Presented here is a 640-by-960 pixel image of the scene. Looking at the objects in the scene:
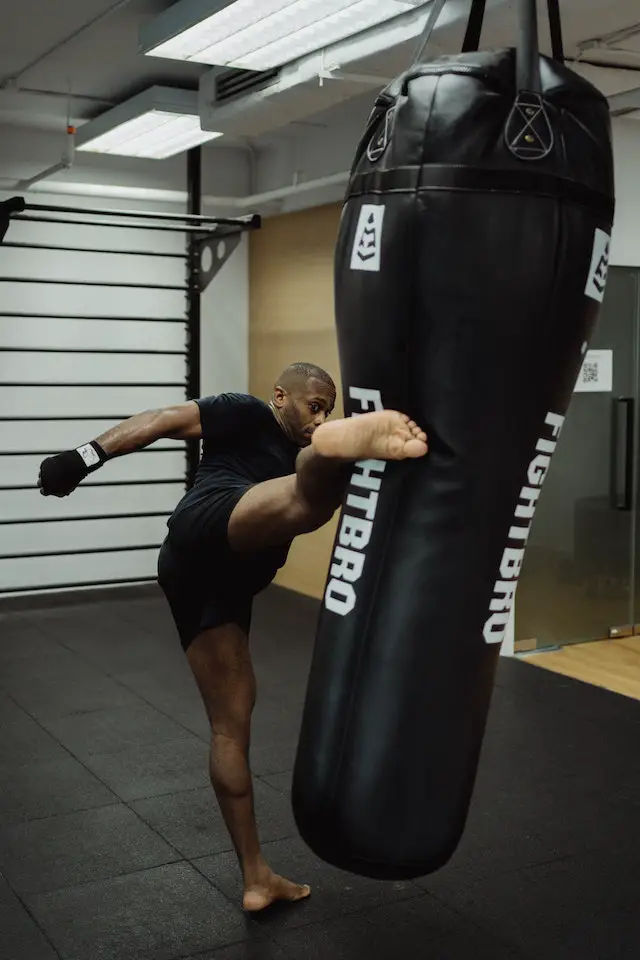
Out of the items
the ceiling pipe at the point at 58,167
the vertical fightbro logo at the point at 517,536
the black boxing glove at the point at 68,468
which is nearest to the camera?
the vertical fightbro logo at the point at 517,536

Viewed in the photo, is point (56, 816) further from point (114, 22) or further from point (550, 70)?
point (114, 22)

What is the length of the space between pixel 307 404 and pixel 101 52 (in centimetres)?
330

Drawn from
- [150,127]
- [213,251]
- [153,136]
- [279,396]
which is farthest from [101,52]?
[279,396]

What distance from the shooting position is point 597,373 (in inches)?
217

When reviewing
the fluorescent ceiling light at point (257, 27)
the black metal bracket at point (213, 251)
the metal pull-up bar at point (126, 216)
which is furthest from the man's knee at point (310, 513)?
the black metal bracket at point (213, 251)

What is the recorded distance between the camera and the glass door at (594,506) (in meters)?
5.43

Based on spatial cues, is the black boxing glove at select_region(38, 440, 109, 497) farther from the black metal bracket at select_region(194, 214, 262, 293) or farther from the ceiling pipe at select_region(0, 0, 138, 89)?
the black metal bracket at select_region(194, 214, 262, 293)

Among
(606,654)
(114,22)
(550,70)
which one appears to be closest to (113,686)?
(606,654)

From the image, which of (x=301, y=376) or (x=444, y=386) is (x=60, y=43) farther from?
(x=444, y=386)

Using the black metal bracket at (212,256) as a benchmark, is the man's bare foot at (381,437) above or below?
→ below

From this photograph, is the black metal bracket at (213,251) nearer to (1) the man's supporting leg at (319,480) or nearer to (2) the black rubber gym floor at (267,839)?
(2) the black rubber gym floor at (267,839)

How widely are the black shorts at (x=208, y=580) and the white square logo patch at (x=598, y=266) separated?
109cm

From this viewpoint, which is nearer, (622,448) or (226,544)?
(226,544)

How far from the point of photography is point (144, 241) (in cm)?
672
